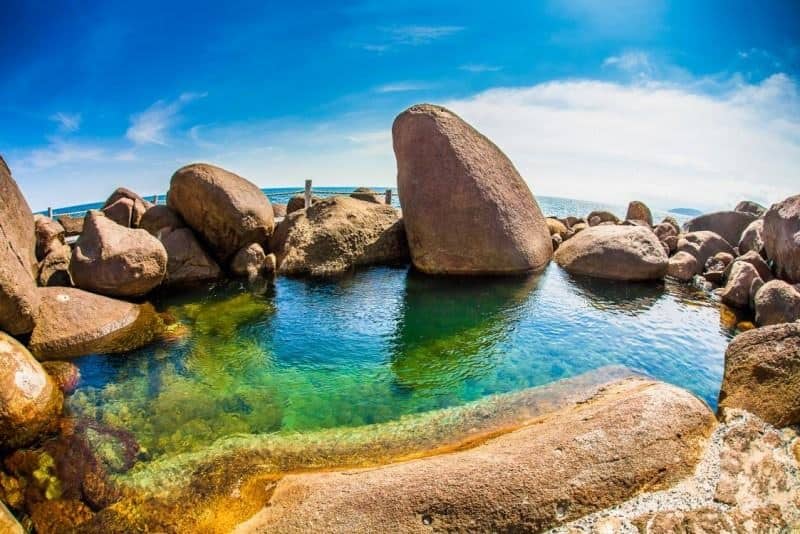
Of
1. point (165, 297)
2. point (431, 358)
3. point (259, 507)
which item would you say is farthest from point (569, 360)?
point (165, 297)

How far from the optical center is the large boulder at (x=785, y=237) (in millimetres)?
10172

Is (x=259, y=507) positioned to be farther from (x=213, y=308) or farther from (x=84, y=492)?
(x=213, y=308)

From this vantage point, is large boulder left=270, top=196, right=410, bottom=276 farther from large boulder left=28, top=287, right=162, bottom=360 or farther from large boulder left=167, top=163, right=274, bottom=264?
large boulder left=28, top=287, right=162, bottom=360

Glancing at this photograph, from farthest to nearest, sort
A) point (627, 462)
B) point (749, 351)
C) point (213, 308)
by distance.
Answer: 1. point (213, 308)
2. point (749, 351)
3. point (627, 462)

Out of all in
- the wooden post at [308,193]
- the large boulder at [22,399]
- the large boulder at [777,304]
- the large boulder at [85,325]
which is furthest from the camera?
the wooden post at [308,193]

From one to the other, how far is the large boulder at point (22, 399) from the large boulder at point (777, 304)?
12.6 meters

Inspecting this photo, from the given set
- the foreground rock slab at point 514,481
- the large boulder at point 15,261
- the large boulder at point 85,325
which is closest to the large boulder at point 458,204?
the large boulder at point 85,325

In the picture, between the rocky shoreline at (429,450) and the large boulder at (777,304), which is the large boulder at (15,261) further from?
the large boulder at (777,304)

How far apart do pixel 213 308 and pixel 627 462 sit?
9.31m

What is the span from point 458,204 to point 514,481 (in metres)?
10.1

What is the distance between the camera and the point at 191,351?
8180mm

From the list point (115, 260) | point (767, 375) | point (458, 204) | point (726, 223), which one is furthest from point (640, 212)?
point (115, 260)

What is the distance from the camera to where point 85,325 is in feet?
27.2

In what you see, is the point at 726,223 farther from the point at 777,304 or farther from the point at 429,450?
the point at 429,450
